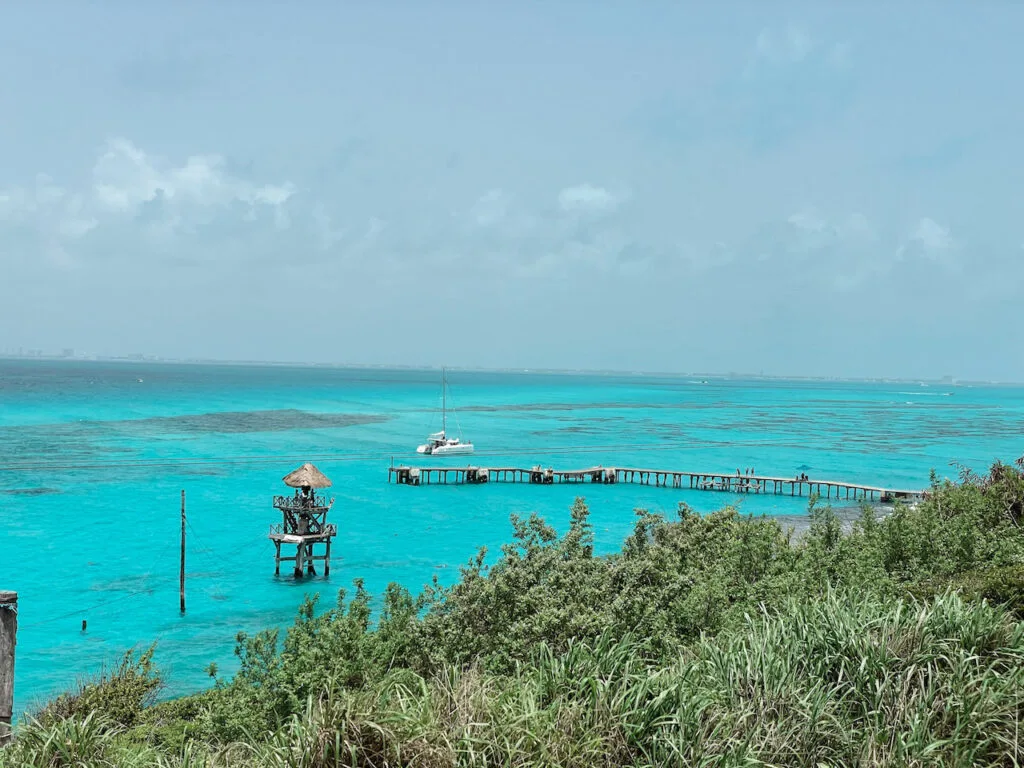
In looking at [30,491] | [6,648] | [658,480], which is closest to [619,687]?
→ [6,648]

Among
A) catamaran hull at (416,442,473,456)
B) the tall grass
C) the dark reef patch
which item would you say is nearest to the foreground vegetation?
the tall grass

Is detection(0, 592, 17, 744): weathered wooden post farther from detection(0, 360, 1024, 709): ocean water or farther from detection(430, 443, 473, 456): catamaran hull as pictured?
detection(430, 443, 473, 456): catamaran hull

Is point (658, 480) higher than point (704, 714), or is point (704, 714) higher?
point (704, 714)

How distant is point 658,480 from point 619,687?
58200 mm

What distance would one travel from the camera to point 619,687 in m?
7.31

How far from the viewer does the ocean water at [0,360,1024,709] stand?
95.7 feet

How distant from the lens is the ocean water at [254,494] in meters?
29.2

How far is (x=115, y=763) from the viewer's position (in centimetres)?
698

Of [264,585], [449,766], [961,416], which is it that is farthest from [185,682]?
[961,416]

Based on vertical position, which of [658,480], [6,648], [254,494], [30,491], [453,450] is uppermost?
[6,648]

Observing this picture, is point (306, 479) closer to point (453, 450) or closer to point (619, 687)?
point (619, 687)

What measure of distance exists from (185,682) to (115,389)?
514ft

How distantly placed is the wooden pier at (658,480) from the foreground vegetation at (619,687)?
45.2 meters

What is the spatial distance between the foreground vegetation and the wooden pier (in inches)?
1781
